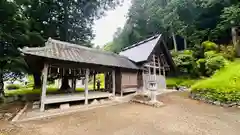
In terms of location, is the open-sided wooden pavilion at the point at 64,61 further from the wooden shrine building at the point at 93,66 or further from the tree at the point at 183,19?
the tree at the point at 183,19

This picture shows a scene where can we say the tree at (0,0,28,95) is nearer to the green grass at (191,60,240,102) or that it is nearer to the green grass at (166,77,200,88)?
the green grass at (191,60,240,102)

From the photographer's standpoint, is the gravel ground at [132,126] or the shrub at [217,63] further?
the shrub at [217,63]

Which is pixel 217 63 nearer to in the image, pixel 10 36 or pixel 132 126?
pixel 132 126

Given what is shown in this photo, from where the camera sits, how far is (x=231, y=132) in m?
4.21

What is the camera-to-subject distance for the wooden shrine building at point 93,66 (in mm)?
7480

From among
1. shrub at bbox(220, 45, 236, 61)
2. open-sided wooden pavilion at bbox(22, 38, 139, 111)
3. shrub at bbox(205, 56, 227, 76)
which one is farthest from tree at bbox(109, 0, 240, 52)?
open-sided wooden pavilion at bbox(22, 38, 139, 111)

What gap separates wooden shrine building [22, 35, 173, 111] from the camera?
7480 mm

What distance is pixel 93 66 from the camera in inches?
364

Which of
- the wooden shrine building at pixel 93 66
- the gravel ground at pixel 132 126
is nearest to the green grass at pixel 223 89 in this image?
the gravel ground at pixel 132 126

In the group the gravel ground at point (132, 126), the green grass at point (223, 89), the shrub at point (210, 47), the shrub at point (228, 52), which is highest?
the shrub at point (210, 47)

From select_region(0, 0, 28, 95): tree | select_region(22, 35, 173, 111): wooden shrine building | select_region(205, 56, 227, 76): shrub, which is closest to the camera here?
select_region(22, 35, 173, 111): wooden shrine building

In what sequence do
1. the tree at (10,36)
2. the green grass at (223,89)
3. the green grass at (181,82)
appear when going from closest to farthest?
the green grass at (223,89) → the tree at (10,36) → the green grass at (181,82)

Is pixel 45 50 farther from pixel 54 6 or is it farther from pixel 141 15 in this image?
pixel 141 15

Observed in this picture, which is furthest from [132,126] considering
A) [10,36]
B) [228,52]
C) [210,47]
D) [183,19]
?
[183,19]
